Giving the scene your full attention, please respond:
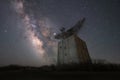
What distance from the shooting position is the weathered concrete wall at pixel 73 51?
5325cm

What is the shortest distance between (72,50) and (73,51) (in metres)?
0.39

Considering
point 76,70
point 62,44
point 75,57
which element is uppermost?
point 62,44

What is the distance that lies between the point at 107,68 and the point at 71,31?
13555 millimetres

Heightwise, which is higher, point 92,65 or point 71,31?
point 71,31

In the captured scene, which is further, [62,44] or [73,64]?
[62,44]

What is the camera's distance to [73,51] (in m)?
53.8

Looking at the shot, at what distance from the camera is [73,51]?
177 ft

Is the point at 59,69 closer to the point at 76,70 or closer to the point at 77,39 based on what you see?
the point at 76,70

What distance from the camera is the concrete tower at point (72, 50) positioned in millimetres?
53250

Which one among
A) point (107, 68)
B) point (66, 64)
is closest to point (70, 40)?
point (66, 64)

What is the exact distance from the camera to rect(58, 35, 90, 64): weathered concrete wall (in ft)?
175

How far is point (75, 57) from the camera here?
53.5 meters

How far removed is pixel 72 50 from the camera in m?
54.0

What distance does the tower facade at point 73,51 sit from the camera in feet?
175
